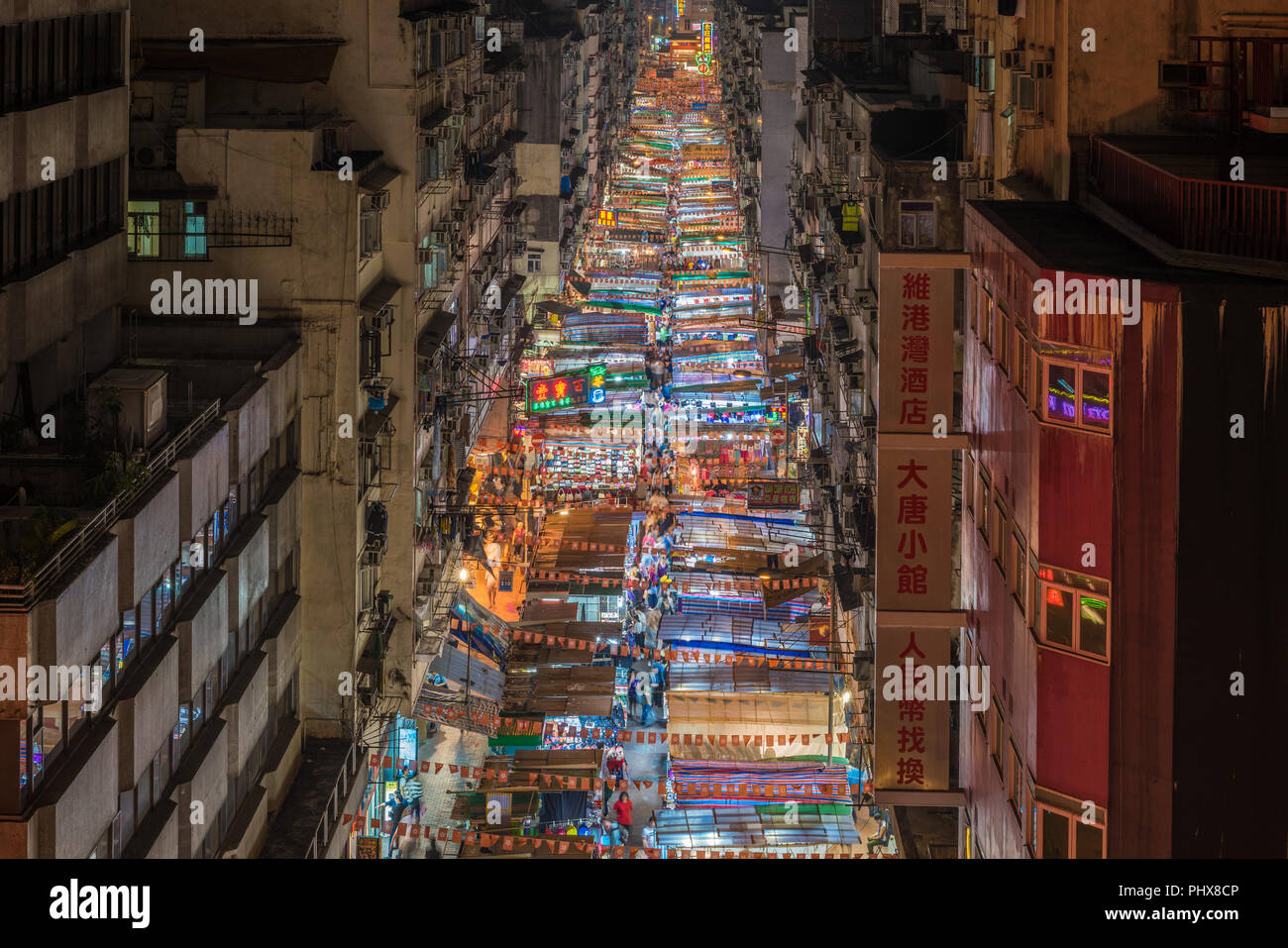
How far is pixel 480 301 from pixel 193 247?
20.0m

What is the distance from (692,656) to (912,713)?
1791 centimetres

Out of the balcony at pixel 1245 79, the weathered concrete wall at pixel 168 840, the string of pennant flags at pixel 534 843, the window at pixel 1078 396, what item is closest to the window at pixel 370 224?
the string of pennant flags at pixel 534 843

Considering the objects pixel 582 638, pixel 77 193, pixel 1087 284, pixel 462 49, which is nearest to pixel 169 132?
pixel 77 193

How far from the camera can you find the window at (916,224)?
29438 mm

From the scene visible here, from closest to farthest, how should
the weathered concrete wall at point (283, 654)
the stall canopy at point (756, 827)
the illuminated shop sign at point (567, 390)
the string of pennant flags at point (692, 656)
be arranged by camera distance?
the weathered concrete wall at point (283, 654), the stall canopy at point (756, 827), the string of pennant flags at point (692, 656), the illuminated shop sign at point (567, 390)

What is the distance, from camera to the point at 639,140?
141125 mm

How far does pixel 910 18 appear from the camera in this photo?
45438 mm

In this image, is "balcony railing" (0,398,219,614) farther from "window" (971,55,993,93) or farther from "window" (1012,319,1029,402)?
"window" (971,55,993,93)

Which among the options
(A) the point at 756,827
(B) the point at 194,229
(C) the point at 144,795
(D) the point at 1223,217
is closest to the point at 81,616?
(C) the point at 144,795

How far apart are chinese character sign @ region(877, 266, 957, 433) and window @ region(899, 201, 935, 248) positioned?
8.69 metres

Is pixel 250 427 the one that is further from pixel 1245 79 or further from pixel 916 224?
pixel 1245 79

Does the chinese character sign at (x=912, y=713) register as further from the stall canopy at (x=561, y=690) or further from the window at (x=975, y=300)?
the stall canopy at (x=561, y=690)

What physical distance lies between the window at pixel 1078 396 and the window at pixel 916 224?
15444 mm

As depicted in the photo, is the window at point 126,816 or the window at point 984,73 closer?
the window at point 126,816
